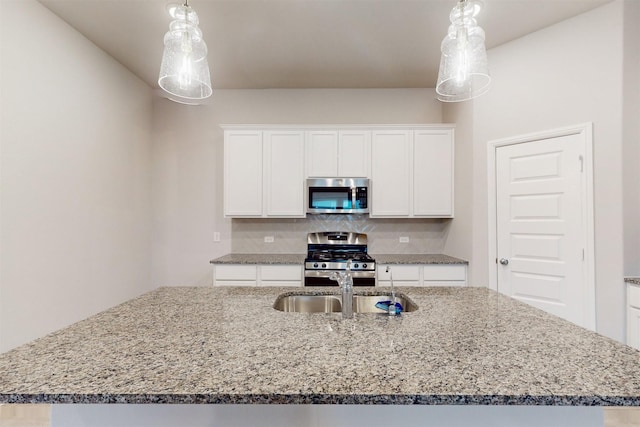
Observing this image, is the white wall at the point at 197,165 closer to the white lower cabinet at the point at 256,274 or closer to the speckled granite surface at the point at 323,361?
the white lower cabinet at the point at 256,274

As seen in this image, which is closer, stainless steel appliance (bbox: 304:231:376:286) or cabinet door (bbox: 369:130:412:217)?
stainless steel appliance (bbox: 304:231:376:286)

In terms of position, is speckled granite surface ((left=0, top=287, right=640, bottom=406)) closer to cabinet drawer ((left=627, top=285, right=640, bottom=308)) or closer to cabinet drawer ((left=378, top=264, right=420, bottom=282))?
cabinet drawer ((left=627, top=285, right=640, bottom=308))

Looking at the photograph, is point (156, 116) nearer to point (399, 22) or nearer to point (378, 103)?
point (378, 103)

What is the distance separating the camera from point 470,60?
144 centimetres

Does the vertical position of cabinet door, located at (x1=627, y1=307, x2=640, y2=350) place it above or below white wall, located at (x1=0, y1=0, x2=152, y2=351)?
below

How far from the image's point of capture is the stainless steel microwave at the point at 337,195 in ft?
12.1

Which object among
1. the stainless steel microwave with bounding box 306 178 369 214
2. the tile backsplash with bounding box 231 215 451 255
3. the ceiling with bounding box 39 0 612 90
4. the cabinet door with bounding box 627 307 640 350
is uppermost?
the ceiling with bounding box 39 0 612 90

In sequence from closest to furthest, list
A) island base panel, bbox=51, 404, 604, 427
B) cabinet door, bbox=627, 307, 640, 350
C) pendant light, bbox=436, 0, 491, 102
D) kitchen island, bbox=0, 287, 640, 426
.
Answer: kitchen island, bbox=0, 287, 640, 426 < island base panel, bbox=51, 404, 604, 427 < pendant light, bbox=436, 0, 491, 102 < cabinet door, bbox=627, 307, 640, 350

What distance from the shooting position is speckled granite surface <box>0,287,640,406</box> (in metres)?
0.81

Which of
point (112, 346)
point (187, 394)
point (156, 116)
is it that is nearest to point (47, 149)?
point (156, 116)

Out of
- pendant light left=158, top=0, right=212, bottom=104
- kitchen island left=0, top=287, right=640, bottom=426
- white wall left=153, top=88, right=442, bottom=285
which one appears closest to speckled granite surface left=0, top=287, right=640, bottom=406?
kitchen island left=0, top=287, right=640, bottom=426

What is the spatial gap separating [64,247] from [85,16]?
1.94 meters

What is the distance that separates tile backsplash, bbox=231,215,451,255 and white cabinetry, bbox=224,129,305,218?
1.24 feet

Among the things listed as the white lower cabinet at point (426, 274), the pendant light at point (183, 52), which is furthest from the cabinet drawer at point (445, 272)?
the pendant light at point (183, 52)
